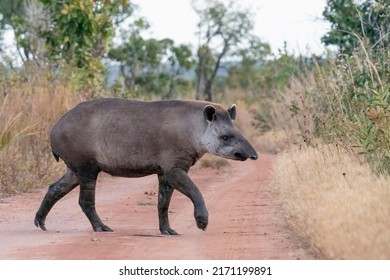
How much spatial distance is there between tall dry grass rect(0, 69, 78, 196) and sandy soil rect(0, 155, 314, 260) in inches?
22.9

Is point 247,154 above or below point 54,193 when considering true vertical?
above

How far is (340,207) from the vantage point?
836cm

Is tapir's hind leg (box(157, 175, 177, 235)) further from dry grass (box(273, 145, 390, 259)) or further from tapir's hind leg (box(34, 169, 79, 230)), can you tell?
dry grass (box(273, 145, 390, 259))

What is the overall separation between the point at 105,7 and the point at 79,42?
0.93m

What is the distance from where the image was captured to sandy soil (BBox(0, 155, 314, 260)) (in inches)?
346

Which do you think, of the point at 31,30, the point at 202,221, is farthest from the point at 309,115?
the point at 31,30

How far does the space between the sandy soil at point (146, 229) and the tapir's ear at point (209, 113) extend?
120cm

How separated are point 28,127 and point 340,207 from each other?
763 centimetres

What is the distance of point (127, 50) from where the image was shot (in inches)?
1539

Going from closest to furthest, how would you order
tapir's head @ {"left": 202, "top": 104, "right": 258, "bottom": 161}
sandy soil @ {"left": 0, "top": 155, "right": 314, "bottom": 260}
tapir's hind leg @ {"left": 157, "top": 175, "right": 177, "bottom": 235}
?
sandy soil @ {"left": 0, "top": 155, "right": 314, "bottom": 260}, tapir's head @ {"left": 202, "top": 104, "right": 258, "bottom": 161}, tapir's hind leg @ {"left": 157, "top": 175, "right": 177, "bottom": 235}

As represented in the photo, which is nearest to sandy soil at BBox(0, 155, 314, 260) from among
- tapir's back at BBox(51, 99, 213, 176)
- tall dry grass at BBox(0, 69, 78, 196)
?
tall dry grass at BBox(0, 69, 78, 196)

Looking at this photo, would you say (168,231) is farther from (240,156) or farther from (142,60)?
(142,60)

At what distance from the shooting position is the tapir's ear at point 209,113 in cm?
1029

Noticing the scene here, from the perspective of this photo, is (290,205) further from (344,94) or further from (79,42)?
(79,42)
